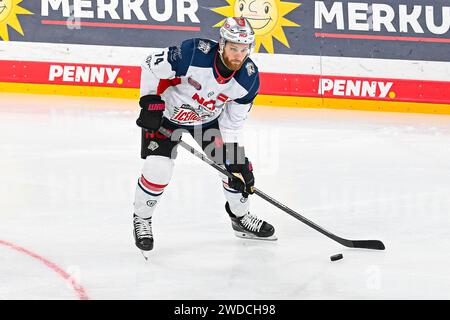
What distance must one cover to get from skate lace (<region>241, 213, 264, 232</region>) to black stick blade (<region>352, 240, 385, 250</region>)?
506 millimetres

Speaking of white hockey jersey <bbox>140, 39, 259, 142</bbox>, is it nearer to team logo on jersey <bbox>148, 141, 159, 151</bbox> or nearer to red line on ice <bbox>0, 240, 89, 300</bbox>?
team logo on jersey <bbox>148, 141, 159, 151</bbox>

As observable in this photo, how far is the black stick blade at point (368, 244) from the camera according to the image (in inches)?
176

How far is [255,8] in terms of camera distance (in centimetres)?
872

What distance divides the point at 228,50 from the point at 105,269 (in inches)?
44.6

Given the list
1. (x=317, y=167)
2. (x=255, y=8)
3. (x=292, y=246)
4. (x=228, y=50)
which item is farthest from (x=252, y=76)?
(x=255, y=8)

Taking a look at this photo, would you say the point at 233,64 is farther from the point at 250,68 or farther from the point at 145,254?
the point at 145,254

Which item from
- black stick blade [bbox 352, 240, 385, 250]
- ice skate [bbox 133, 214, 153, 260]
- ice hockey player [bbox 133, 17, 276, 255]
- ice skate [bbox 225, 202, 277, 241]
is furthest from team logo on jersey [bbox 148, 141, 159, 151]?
black stick blade [bbox 352, 240, 385, 250]

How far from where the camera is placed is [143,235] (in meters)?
4.29

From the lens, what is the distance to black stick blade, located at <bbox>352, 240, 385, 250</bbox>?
4480mm

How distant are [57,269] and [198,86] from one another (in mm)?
1063

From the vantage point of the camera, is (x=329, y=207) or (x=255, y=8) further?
(x=255, y=8)

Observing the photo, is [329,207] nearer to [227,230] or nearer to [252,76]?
[227,230]

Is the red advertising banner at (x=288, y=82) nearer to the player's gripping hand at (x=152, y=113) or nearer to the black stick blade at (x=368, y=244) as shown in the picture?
the black stick blade at (x=368, y=244)

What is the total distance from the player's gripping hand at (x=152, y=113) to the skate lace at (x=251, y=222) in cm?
85
